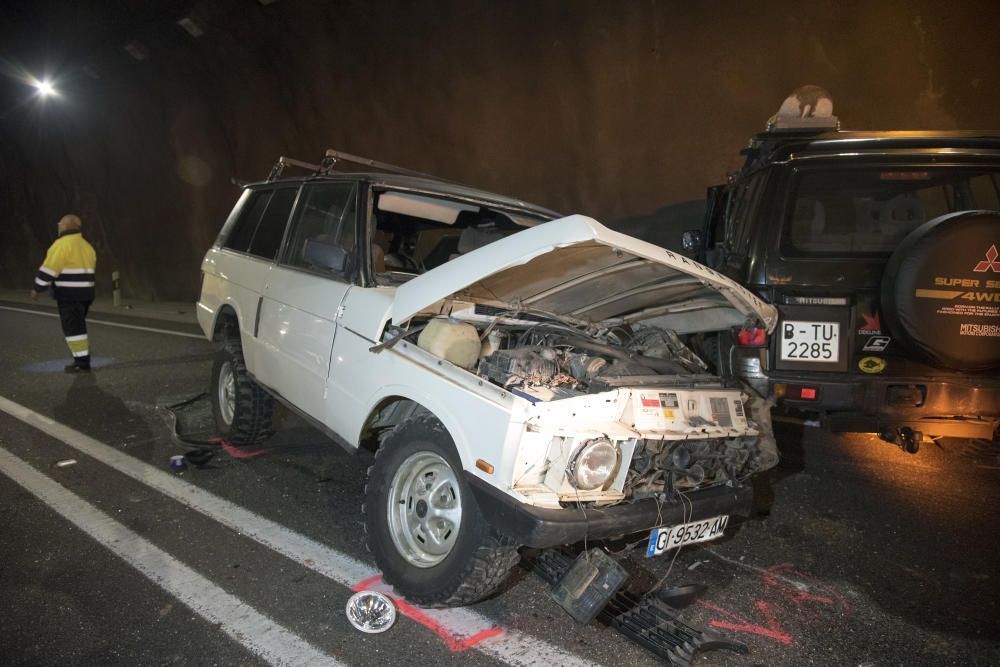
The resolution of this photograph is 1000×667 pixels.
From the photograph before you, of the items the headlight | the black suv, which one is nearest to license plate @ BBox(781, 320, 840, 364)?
the black suv

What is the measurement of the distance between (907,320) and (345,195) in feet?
10.9

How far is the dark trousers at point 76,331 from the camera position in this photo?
7309mm

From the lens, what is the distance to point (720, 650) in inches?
103

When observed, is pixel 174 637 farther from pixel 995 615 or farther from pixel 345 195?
pixel 995 615

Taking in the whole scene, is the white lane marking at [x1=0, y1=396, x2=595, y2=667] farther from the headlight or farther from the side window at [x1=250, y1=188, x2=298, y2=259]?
the side window at [x1=250, y1=188, x2=298, y2=259]

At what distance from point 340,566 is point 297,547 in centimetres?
32

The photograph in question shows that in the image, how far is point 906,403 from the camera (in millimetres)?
3928

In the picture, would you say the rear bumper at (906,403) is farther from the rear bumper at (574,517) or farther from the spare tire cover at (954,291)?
the rear bumper at (574,517)

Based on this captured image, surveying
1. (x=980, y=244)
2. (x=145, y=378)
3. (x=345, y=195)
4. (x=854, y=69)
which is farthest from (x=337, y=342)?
(x=854, y=69)

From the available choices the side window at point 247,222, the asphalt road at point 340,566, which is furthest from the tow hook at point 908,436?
the side window at point 247,222

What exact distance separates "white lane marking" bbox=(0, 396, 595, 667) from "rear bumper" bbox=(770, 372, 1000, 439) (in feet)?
7.96

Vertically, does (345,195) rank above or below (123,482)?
above

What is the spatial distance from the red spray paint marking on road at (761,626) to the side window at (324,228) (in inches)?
97.8

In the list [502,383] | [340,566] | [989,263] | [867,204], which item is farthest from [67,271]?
[989,263]
